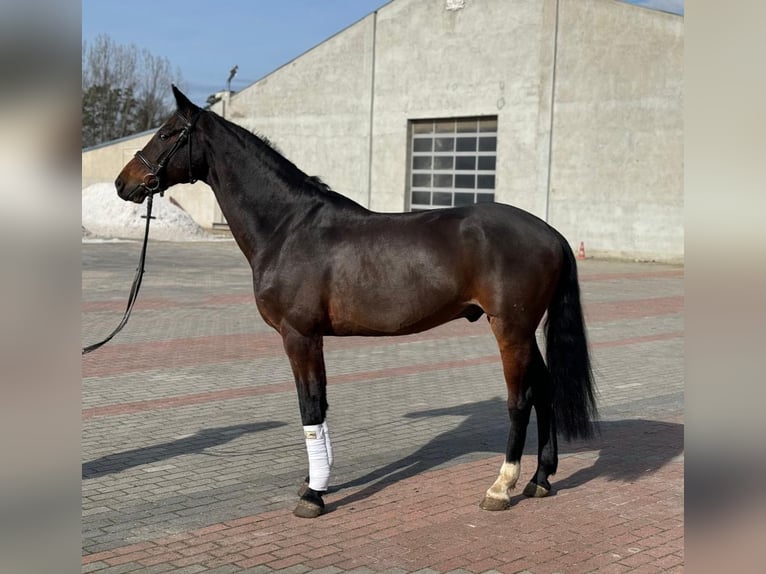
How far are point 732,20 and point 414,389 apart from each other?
766cm

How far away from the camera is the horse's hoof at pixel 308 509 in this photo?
4.77 metres

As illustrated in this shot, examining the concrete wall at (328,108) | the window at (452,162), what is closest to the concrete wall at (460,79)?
the window at (452,162)

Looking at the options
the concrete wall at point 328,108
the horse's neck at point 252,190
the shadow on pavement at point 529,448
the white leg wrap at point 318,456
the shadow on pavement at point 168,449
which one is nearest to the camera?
the white leg wrap at point 318,456

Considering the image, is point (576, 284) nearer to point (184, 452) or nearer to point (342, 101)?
point (184, 452)

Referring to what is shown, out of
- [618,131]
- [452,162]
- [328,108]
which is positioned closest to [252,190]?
A: [618,131]

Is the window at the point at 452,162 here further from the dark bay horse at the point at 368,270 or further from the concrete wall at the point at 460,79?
the dark bay horse at the point at 368,270

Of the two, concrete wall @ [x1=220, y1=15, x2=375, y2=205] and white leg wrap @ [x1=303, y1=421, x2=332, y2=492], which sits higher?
concrete wall @ [x1=220, y1=15, x2=375, y2=205]

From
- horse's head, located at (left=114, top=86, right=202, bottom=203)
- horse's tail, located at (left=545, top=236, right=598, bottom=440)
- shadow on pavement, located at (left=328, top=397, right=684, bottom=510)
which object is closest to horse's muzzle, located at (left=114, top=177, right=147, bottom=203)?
horse's head, located at (left=114, top=86, right=202, bottom=203)

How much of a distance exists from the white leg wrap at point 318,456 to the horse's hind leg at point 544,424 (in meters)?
1.31

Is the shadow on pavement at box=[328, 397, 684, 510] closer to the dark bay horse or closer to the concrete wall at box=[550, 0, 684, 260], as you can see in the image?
the dark bay horse

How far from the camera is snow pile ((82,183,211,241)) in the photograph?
32.5 metres

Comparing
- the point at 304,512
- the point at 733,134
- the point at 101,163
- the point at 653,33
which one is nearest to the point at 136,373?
the point at 304,512

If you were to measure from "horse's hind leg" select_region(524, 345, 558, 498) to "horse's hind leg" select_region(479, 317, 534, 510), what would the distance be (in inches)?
8.3

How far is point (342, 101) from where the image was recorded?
108 ft
